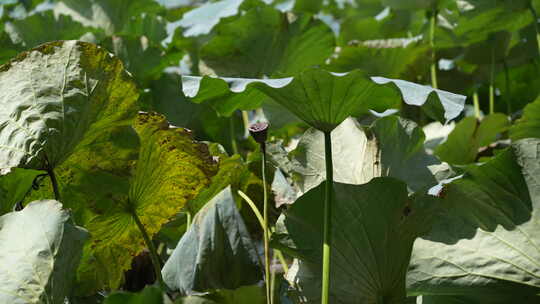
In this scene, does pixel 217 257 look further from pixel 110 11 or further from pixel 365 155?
pixel 110 11

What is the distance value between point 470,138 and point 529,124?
11 cm

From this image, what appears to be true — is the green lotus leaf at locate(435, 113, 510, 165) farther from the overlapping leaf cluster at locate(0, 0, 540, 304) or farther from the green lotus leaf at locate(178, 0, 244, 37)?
the green lotus leaf at locate(178, 0, 244, 37)

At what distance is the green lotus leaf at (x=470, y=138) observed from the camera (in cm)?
99

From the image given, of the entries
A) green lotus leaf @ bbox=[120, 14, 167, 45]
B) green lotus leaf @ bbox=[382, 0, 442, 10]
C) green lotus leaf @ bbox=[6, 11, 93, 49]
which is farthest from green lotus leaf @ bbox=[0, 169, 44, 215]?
green lotus leaf @ bbox=[382, 0, 442, 10]

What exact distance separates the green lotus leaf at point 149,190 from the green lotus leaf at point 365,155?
106 millimetres

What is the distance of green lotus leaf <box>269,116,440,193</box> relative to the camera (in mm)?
754

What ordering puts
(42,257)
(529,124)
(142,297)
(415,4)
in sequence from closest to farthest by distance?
1. (142,297)
2. (42,257)
3. (529,124)
4. (415,4)

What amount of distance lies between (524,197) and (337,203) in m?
0.16

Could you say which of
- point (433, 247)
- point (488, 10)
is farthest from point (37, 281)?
point (488, 10)

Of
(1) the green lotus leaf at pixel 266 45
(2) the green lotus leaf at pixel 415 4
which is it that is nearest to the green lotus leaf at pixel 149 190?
(1) the green lotus leaf at pixel 266 45

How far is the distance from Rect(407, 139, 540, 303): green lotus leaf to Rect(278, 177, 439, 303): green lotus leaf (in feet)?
0.15

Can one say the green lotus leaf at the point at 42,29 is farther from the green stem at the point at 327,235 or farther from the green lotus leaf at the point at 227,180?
the green stem at the point at 327,235

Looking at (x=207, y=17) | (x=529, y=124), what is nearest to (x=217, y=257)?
(x=529, y=124)

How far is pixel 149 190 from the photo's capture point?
0.71 meters
